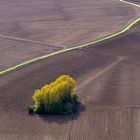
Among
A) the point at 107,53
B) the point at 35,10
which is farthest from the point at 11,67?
the point at 35,10

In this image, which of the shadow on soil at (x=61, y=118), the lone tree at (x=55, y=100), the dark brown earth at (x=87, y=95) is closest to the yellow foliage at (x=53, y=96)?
the lone tree at (x=55, y=100)

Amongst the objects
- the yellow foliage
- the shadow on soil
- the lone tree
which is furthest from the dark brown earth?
the yellow foliage

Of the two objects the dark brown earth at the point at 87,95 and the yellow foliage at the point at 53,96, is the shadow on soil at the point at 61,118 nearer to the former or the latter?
the dark brown earth at the point at 87,95

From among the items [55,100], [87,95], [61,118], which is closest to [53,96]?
[55,100]

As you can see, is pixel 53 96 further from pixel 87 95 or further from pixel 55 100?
pixel 87 95

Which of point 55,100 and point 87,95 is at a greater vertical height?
point 55,100

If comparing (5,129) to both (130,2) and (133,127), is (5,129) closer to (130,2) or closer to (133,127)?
(133,127)
